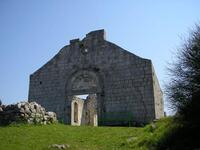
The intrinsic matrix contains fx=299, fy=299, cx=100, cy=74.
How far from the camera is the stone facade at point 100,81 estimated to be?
20.1 meters

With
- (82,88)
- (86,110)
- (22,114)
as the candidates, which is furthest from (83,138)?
(86,110)

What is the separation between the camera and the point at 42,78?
24.1 metres

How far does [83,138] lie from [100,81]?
9.89 metres

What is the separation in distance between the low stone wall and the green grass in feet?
4.72

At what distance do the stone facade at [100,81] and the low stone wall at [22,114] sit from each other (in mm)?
5999

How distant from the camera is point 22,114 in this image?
1512 cm

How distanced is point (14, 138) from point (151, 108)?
10.5 metres

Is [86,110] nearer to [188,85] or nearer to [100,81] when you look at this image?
[100,81]

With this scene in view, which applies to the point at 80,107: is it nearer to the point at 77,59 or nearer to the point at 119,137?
the point at 77,59

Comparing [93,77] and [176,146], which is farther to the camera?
[93,77]

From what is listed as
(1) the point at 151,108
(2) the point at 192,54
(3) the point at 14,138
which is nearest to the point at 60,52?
(1) the point at 151,108

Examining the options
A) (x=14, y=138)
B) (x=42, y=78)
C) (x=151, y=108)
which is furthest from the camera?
(x=42, y=78)

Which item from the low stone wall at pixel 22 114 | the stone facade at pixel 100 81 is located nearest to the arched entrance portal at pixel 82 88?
the stone facade at pixel 100 81

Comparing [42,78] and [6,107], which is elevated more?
[42,78]
